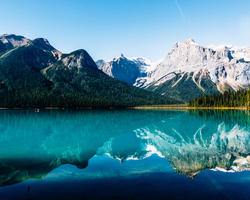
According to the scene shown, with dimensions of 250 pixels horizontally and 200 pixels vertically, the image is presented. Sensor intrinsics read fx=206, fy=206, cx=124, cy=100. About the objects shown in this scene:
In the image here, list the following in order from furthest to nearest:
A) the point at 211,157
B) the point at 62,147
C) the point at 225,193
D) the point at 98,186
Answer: the point at 62,147 < the point at 211,157 < the point at 98,186 < the point at 225,193

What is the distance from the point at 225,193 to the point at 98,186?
8171mm

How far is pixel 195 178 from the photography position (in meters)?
15.7

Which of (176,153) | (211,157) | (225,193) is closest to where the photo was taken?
(225,193)

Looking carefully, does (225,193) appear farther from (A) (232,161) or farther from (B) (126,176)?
(A) (232,161)

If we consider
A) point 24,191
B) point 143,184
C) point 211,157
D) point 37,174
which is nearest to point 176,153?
point 211,157

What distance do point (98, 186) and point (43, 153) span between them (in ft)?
44.5

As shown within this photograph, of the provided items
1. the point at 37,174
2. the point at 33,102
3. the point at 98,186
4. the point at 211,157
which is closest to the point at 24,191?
the point at 37,174

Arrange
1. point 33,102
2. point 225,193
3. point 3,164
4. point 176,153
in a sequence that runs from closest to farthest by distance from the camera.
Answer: point 225,193 → point 3,164 → point 176,153 → point 33,102

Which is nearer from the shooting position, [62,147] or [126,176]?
[126,176]

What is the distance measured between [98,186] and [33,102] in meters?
191

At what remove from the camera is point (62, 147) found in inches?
1149

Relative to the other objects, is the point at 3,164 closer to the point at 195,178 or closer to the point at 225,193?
the point at 195,178

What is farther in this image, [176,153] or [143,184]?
[176,153]

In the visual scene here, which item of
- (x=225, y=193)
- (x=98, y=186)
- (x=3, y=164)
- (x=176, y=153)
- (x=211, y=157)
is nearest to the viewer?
(x=225, y=193)
